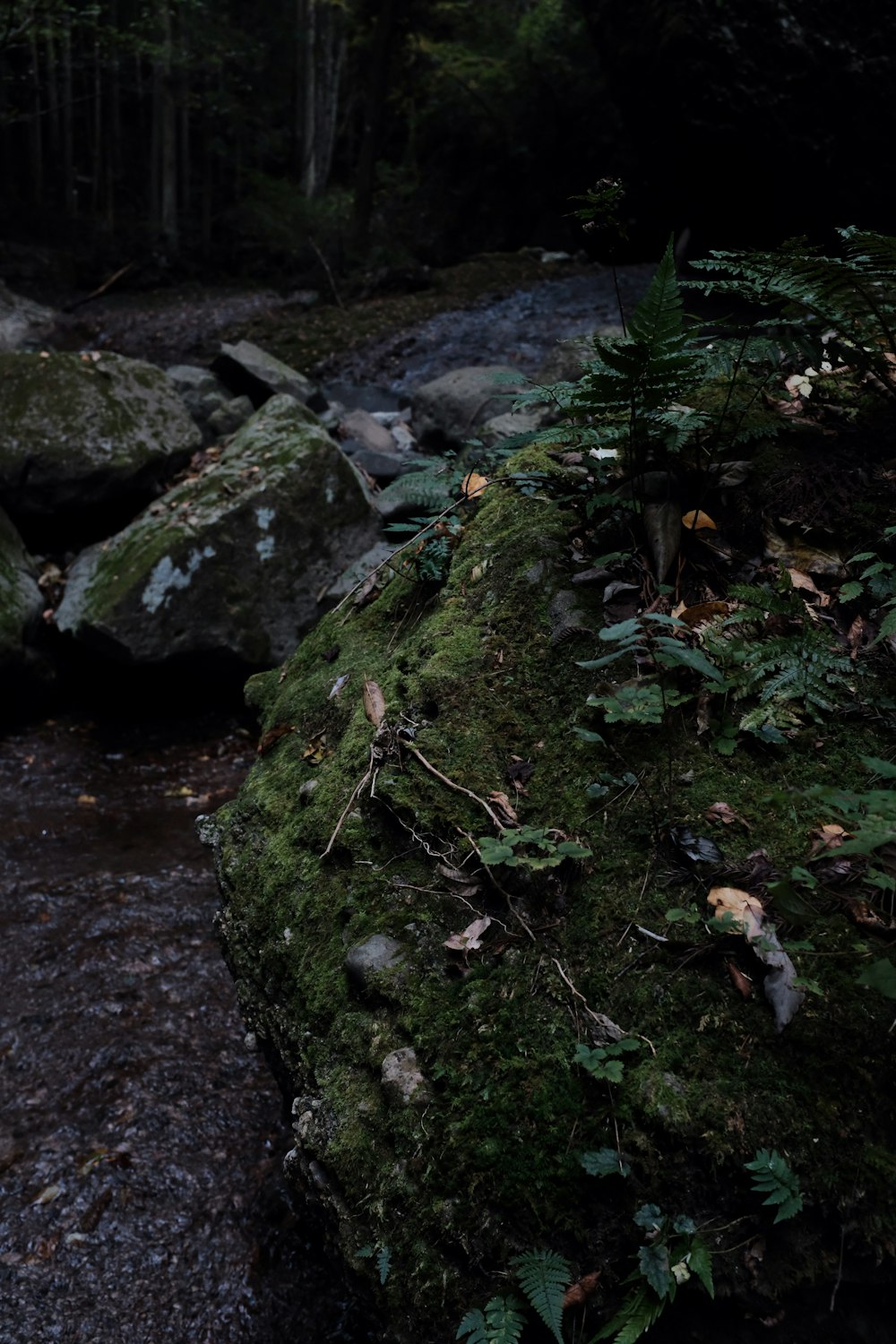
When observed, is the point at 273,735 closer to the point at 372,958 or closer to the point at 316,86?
the point at 372,958

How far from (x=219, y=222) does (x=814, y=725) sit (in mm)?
27629

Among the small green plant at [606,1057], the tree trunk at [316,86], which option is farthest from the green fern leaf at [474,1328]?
the tree trunk at [316,86]

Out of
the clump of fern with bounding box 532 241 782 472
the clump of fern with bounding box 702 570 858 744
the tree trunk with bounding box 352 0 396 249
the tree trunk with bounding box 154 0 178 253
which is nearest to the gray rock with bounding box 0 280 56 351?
the tree trunk with bounding box 154 0 178 253

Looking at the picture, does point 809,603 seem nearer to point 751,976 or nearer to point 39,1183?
point 751,976

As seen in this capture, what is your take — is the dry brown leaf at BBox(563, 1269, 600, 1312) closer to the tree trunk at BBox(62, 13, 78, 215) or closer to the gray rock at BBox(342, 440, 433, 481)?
the gray rock at BBox(342, 440, 433, 481)

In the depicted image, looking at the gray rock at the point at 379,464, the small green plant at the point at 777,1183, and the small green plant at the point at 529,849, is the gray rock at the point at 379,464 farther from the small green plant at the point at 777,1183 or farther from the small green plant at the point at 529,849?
the small green plant at the point at 777,1183

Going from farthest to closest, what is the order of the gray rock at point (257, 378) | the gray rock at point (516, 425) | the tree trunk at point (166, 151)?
the tree trunk at point (166, 151) → the gray rock at point (257, 378) → the gray rock at point (516, 425)

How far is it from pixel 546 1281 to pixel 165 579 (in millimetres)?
4990

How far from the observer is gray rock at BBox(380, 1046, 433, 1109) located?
173 cm

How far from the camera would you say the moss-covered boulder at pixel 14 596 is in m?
5.59

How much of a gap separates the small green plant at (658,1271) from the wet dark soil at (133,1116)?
863mm

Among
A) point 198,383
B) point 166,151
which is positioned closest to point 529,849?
point 198,383

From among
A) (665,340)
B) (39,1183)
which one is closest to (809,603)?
(665,340)

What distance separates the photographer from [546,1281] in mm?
1439
